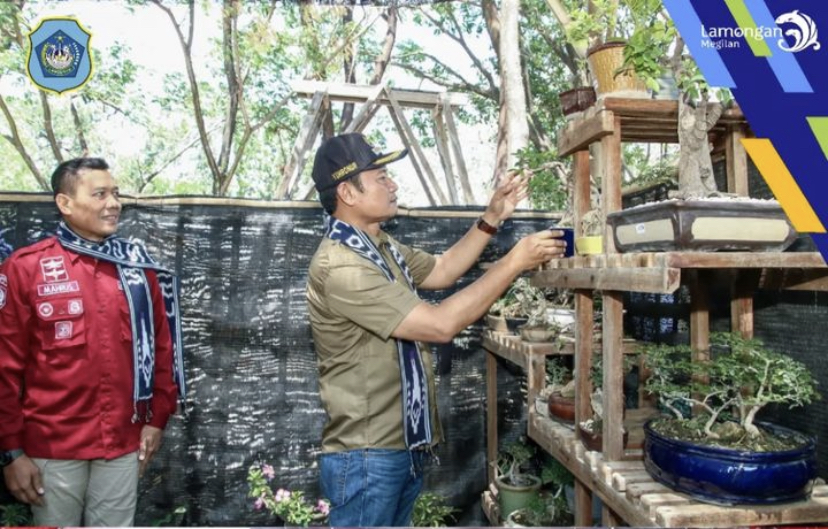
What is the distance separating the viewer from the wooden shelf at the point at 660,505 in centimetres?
140

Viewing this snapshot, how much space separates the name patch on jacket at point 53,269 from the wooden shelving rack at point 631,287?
170cm

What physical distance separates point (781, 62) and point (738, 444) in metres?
0.99

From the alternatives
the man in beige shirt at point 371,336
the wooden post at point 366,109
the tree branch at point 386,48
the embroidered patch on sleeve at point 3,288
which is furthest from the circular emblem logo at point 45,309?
the tree branch at point 386,48

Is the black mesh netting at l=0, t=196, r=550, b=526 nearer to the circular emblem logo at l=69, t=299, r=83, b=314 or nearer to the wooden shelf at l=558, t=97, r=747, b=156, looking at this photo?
the circular emblem logo at l=69, t=299, r=83, b=314

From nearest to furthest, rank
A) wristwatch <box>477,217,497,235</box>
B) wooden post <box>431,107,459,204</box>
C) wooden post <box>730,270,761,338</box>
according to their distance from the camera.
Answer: wooden post <box>730,270,761,338</box> < wristwatch <box>477,217,497,235</box> < wooden post <box>431,107,459,204</box>

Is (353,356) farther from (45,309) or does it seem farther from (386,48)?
(386,48)

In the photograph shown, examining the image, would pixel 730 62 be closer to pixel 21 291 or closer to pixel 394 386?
pixel 394 386

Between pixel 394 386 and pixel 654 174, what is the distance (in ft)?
5.48

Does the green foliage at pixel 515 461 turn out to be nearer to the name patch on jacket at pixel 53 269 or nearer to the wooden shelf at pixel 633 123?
the wooden shelf at pixel 633 123

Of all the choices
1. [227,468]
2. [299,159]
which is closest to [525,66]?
[299,159]

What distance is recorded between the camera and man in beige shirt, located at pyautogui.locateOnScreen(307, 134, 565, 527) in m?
1.73

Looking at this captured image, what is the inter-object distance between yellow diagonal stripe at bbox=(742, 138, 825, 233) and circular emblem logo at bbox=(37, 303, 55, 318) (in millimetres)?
2261

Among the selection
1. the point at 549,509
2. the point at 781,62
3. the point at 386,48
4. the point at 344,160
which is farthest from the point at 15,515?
the point at 386,48

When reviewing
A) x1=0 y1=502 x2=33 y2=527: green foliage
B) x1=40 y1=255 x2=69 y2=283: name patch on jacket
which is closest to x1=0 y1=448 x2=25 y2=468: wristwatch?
x1=40 y1=255 x2=69 y2=283: name patch on jacket
